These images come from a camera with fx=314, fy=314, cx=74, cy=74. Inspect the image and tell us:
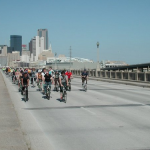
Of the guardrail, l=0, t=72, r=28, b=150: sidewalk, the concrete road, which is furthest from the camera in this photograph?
the guardrail

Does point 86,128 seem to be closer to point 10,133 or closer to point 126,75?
point 10,133

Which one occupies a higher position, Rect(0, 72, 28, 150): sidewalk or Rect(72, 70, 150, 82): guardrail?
Rect(72, 70, 150, 82): guardrail

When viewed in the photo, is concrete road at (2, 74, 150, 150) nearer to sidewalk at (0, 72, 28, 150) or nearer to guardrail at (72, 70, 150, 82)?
sidewalk at (0, 72, 28, 150)

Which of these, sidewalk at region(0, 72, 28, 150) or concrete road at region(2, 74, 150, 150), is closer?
sidewalk at region(0, 72, 28, 150)

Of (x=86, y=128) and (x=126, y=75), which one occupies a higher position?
(x=126, y=75)

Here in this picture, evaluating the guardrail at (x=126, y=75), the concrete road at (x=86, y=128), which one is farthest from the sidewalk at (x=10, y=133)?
the guardrail at (x=126, y=75)

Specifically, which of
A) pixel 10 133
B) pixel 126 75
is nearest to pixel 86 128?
pixel 10 133

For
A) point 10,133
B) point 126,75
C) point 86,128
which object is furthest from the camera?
point 126,75

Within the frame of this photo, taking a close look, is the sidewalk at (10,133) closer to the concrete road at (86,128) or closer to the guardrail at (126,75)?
the concrete road at (86,128)

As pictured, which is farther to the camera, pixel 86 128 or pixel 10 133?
pixel 86 128

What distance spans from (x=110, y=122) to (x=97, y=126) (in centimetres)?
85

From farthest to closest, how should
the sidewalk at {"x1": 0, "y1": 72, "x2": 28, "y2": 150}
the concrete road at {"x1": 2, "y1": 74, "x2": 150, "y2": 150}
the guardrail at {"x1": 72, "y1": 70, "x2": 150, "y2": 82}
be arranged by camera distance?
the guardrail at {"x1": 72, "y1": 70, "x2": 150, "y2": 82} → the concrete road at {"x1": 2, "y1": 74, "x2": 150, "y2": 150} → the sidewalk at {"x1": 0, "y1": 72, "x2": 28, "y2": 150}

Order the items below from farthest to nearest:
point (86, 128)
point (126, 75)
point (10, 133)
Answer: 1. point (126, 75)
2. point (86, 128)
3. point (10, 133)

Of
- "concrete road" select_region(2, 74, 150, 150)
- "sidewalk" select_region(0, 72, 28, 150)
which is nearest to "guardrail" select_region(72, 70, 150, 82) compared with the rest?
"concrete road" select_region(2, 74, 150, 150)
